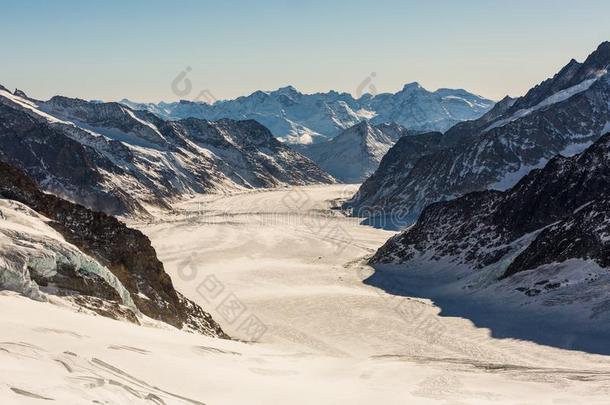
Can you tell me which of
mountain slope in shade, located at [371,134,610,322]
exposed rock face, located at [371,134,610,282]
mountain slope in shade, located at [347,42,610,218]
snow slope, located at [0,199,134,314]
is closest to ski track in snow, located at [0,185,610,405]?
snow slope, located at [0,199,134,314]

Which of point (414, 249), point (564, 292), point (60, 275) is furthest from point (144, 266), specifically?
point (414, 249)

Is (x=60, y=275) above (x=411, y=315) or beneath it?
above

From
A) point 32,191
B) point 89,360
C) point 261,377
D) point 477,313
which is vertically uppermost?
point 32,191

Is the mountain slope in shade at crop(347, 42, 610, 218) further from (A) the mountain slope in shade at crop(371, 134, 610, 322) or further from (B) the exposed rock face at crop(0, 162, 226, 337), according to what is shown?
(B) the exposed rock face at crop(0, 162, 226, 337)

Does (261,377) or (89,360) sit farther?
(261,377)

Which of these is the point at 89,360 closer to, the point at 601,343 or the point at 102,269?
the point at 102,269

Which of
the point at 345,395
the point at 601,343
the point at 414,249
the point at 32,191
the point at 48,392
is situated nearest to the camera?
the point at 48,392
